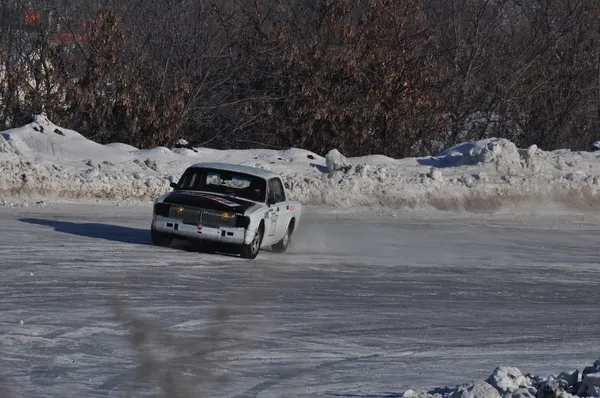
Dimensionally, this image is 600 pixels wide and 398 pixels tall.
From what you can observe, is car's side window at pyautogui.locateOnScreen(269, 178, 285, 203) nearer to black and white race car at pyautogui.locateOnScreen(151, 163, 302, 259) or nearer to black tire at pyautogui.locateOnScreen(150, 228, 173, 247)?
black and white race car at pyautogui.locateOnScreen(151, 163, 302, 259)

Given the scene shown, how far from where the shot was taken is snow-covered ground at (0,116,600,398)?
1000 centimetres

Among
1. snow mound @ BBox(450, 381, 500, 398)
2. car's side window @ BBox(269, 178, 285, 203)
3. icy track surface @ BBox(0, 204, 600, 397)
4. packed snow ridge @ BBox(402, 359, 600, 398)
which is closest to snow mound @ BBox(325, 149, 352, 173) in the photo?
icy track surface @ BBox(0, 204, 600, 397)

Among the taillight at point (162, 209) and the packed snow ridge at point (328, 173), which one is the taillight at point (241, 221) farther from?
the packed snow ridge at point (328, 173)

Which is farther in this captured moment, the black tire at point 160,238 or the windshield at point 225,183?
the windshield at point 225,183

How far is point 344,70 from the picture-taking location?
33.3 metres

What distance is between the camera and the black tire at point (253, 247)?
17.4 meters

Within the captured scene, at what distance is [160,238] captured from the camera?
17.9m

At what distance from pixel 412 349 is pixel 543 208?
57.9ft

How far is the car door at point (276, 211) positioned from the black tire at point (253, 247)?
0.30 metres

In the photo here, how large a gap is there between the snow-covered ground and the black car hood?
2.72ft

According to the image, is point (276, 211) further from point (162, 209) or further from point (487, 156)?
point (487, 156)

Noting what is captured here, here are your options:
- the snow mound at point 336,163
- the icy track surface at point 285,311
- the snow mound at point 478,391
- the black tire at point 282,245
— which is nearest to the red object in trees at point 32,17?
the snow mound at point 336,163

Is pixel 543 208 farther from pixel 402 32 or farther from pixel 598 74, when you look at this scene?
pixel 598 74

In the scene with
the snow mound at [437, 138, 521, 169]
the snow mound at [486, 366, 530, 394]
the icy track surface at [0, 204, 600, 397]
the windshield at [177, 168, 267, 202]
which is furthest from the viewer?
the snow mound at [437, 138, 521, 169]
